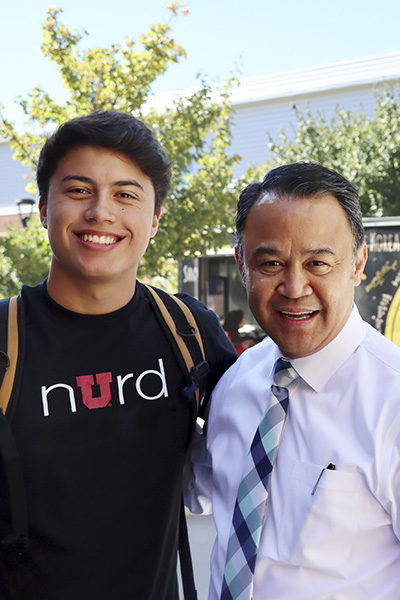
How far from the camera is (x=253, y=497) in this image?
1593mm

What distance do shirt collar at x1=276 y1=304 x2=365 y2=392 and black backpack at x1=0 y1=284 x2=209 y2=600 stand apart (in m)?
0.46

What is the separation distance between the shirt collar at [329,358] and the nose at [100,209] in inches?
29.5

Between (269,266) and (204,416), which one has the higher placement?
(269,266)

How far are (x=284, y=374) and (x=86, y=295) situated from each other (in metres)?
0.71

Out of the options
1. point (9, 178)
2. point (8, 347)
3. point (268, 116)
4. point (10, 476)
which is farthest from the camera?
point (9, 178)

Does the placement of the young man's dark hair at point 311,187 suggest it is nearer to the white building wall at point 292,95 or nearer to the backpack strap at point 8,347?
the backpack strap at point 8,347

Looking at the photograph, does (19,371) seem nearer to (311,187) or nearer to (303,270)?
(303,270)

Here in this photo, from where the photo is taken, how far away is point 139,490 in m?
1.90

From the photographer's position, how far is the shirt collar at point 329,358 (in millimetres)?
1629

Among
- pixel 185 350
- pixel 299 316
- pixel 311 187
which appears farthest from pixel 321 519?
pixel 311 187

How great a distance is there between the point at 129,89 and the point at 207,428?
6.89 m

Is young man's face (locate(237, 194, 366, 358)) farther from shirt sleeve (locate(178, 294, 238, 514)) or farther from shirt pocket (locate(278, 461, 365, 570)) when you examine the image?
shirt sleeve (locate(178, 294, 238, 514))

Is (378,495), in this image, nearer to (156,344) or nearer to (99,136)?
(156,344)

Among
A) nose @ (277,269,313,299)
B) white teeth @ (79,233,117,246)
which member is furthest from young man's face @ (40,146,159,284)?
nose @ (277,269,313,299)
